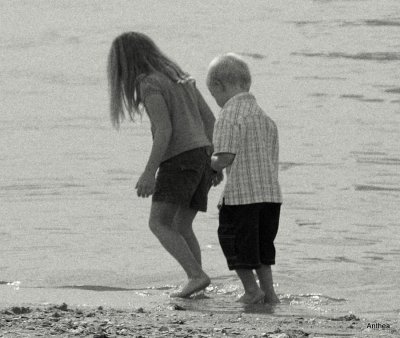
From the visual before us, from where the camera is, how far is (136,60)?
6.48 m

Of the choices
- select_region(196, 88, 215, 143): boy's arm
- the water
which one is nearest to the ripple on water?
the water

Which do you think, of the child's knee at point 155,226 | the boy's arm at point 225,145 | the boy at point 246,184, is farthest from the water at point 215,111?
the boy's arm at point 225,145

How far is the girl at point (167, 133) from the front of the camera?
20.9ft

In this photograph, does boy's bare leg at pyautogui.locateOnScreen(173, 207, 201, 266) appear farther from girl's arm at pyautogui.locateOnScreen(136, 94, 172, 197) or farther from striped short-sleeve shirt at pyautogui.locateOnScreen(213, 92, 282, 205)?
striped short-sleeve shirt at pyautogui.locateOnScreen(213, 92, 282, 205)

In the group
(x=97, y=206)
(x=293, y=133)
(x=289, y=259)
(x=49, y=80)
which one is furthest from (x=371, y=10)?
(x=289, y=259)

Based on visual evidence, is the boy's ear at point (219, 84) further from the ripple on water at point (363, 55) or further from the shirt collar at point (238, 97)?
the ripple on water at point (363, 55)

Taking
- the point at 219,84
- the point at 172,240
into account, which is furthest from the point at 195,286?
the point at 219,84

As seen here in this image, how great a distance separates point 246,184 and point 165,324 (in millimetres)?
1230

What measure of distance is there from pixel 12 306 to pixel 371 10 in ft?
59.3

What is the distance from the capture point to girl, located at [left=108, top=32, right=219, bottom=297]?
6.36 meters

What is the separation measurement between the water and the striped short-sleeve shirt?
0.58 metres

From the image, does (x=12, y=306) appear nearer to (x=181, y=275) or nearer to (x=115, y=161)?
(x=181, y=275)

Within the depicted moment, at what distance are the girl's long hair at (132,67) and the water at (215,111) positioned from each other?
3.55ft

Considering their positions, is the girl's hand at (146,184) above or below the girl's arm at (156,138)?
below
